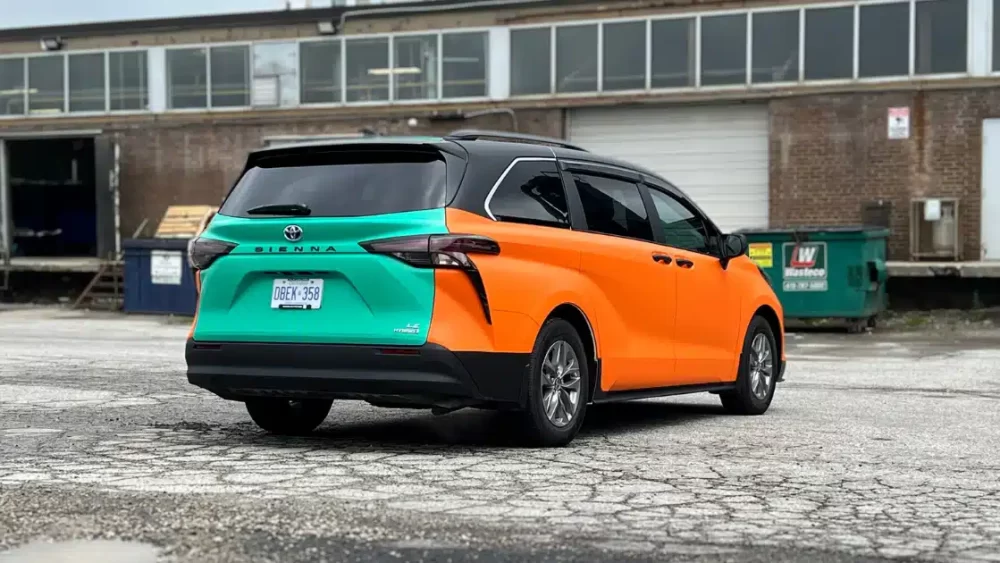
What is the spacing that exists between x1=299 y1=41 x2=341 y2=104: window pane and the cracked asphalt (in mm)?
19582

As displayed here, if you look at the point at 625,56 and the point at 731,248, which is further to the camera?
the point at 625,56

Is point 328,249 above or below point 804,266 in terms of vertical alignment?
above

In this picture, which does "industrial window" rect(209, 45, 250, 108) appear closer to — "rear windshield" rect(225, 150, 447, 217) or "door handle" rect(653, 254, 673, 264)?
"door handle" rect(653, 254, 673, 264)

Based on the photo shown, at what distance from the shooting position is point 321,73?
30000 millimetres

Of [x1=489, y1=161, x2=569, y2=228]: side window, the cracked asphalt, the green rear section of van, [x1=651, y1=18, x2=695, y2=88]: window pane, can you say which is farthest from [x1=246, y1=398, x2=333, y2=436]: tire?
[x1=651, y1=18, x2=695, y2=88]: window pane

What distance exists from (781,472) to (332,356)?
241 centimetres

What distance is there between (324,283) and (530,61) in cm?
2164

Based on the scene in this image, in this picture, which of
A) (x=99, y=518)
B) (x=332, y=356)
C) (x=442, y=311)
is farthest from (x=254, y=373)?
(x=99, y=518)

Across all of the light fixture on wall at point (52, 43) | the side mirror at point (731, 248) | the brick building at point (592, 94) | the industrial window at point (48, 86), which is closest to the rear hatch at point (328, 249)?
the side mirror at point (731, 248)

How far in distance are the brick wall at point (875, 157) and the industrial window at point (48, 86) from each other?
55.7ft

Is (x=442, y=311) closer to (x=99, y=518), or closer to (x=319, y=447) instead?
(x=319, y=447)

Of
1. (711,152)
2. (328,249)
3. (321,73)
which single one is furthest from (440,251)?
(321,73)

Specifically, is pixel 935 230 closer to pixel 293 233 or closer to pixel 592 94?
pixel 592 94

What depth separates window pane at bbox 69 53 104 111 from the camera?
3172 cm
